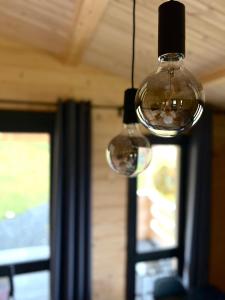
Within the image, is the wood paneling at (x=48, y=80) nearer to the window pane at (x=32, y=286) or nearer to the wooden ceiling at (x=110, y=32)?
the wooden ceiling at (x=110, y=32)

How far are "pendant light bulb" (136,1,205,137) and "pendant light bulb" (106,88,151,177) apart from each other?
0.61 meters

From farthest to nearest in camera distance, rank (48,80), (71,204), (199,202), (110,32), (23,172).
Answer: (199,202) < (23,172) < (48,80) < (71,204) < (110,32)

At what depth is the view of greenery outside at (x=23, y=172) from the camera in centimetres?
283

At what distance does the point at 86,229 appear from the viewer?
276 centimetres

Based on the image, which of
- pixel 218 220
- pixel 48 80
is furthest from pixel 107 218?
pixel 48 80

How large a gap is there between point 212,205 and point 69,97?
1.79m

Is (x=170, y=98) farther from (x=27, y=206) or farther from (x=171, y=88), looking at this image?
(x=27, y=206)

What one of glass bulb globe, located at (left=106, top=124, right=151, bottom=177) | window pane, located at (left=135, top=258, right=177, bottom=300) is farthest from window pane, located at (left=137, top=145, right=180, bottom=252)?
glass bulb globe, located at (left=106, top=124, right=151, bottom=177)

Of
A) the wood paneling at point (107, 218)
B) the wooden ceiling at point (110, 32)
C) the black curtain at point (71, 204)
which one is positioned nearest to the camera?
the wooden ceiling at point (110, 32)

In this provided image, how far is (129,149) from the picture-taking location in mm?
1519

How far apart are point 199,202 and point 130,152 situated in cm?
180

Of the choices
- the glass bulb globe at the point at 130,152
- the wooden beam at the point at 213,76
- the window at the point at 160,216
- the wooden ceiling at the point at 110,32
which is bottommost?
the window at the point at 160,216

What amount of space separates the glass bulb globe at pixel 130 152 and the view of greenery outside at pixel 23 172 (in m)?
1.46

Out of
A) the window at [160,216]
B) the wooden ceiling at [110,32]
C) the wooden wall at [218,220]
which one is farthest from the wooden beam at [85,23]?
the wooden wall at [218,220]
